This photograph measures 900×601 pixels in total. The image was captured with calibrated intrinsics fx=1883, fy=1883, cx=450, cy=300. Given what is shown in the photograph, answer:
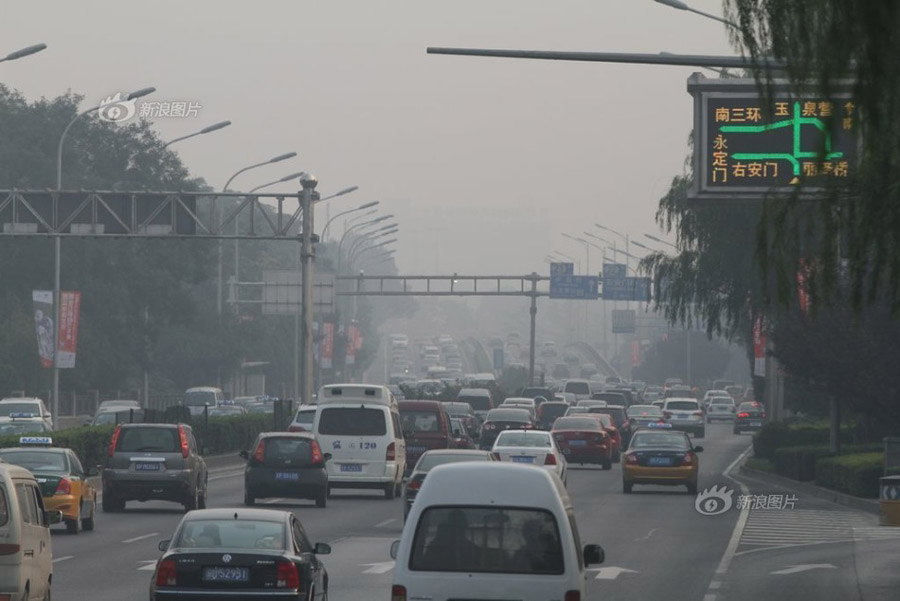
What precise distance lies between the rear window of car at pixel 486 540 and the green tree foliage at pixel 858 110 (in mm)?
2425

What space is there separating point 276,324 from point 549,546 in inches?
4398

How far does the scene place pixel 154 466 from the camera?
3406 cm

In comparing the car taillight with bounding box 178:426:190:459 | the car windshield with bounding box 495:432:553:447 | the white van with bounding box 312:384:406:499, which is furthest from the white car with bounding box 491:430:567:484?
the car taillight with bounding box 178:426:190:459

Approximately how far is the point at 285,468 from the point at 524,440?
6.62m

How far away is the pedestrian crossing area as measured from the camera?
30.8m

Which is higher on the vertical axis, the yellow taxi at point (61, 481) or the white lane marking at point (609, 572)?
the yellow taxi at point (61, 481)

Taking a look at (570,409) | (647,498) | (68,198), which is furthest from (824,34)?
(570,409)

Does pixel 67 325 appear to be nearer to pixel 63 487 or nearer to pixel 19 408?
pixel 19 408

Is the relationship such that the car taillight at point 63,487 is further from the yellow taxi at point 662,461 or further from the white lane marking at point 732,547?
the yellow taxi at point 662,461

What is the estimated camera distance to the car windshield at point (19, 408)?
5676 centimetres

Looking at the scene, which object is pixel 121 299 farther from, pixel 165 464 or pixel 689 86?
pixel 689 86

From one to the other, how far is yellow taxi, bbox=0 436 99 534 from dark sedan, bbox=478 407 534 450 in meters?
27.3

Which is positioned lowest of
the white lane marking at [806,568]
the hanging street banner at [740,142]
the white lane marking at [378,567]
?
the white lane marking at [806,568]

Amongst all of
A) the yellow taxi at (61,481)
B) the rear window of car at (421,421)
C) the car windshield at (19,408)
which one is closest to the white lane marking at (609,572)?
the yellow taxi at (61,481)
